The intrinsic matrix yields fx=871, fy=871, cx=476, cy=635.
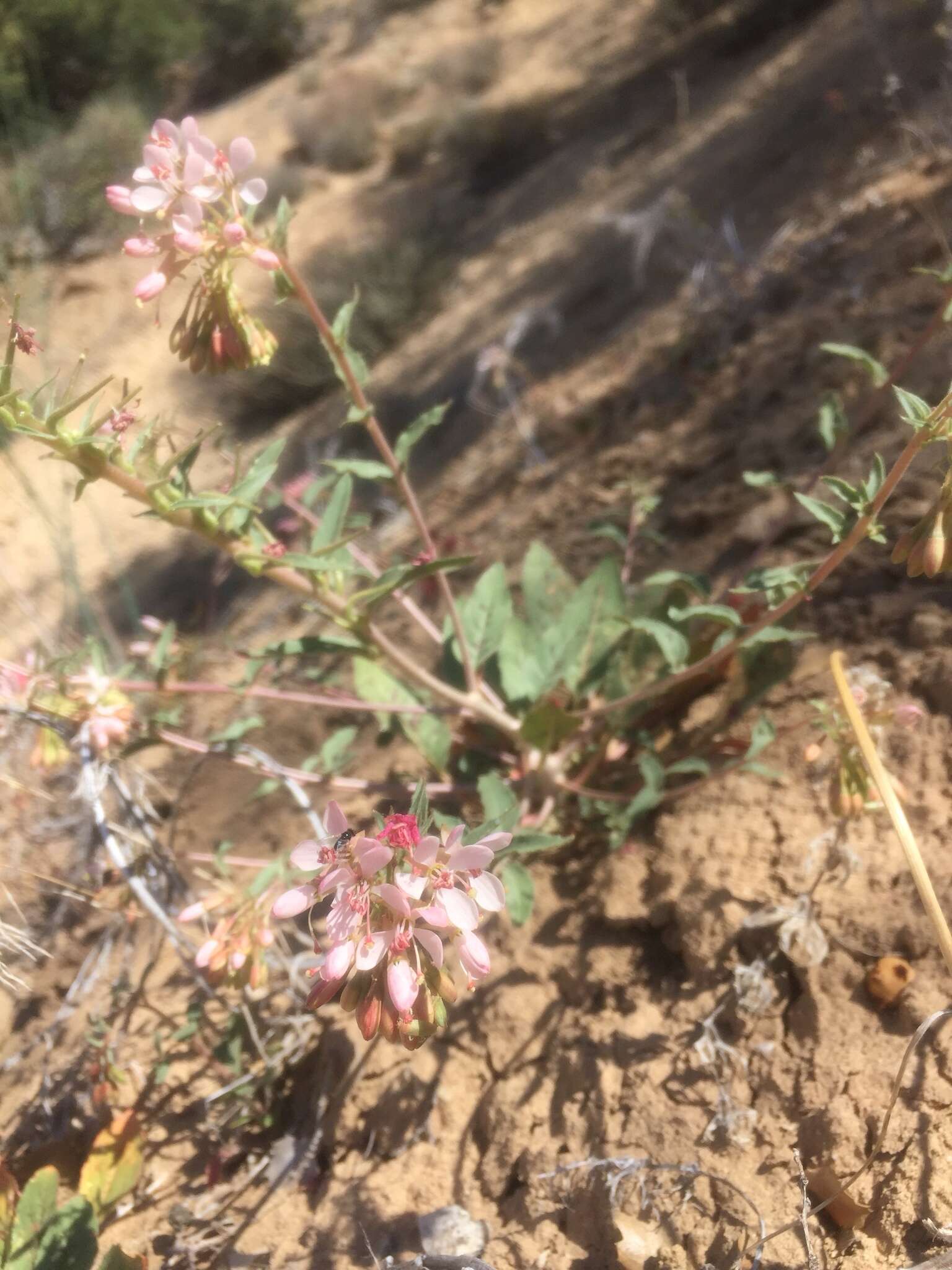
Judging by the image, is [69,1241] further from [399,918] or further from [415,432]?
[415,432]

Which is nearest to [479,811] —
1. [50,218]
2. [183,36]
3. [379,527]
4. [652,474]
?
[652,474]

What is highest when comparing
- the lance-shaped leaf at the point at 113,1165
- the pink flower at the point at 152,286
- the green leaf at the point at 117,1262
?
the pink flower at the point at 152,286

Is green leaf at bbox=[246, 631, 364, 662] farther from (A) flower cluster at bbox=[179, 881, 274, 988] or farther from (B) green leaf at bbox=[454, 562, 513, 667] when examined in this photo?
(A) flower cluster at bbox=[179, 881, 274, 988]

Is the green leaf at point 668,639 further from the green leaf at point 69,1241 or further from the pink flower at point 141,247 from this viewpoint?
the green leaf at point 69,1241

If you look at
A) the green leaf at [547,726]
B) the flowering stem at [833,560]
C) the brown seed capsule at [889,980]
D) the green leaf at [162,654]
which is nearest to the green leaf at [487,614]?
the green leaf at [547,726]

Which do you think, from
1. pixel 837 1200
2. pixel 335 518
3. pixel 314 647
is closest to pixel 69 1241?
pixel 314 647

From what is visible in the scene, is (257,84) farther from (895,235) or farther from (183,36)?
(895,235)
